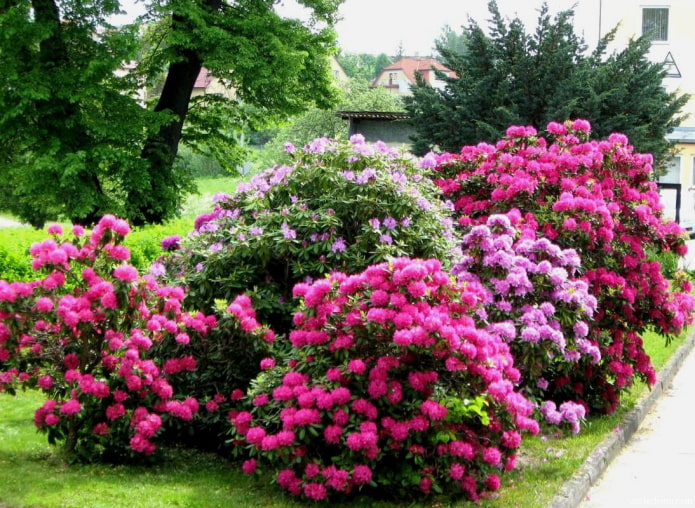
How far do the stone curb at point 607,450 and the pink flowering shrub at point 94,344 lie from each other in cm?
279

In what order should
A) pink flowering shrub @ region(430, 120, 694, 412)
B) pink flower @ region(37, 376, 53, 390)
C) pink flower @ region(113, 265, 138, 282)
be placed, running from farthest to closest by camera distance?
pink flowering shrub @ region(430, 120, 694, 412) → pink flower @ region(37, 376, 53, 390) → pink flower @ region(113, 265, 138, 282)

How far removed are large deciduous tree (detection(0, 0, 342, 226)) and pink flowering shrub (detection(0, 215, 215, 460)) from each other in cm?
1196

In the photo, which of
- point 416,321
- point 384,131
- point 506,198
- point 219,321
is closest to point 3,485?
point 219,321

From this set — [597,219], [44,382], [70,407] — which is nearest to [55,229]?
[44,382]

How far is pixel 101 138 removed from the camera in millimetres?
18406

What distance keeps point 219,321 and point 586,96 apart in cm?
1228

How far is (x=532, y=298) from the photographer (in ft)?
23.0

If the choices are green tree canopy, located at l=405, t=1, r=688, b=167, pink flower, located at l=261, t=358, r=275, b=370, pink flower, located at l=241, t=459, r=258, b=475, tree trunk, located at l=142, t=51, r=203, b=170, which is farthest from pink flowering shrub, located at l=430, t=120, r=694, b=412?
tree trunk, located at l=142, t=51, r=203, b=170

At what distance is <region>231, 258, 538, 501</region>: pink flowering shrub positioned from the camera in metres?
5.22

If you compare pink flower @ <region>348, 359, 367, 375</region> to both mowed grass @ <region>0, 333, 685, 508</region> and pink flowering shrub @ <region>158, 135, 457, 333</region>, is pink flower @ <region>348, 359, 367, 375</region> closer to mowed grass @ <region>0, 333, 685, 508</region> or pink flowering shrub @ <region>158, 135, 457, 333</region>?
mowed grass @ <region>0, 333, 685, 508</region>

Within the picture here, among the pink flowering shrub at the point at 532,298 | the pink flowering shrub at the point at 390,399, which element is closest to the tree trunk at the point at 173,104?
the pink flowering shrub at the point at 532,298

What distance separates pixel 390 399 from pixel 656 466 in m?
3.11

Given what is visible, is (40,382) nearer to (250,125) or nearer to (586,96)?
(586,96)

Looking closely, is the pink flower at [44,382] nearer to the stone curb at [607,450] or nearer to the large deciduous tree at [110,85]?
the stone curb at [607,450]
